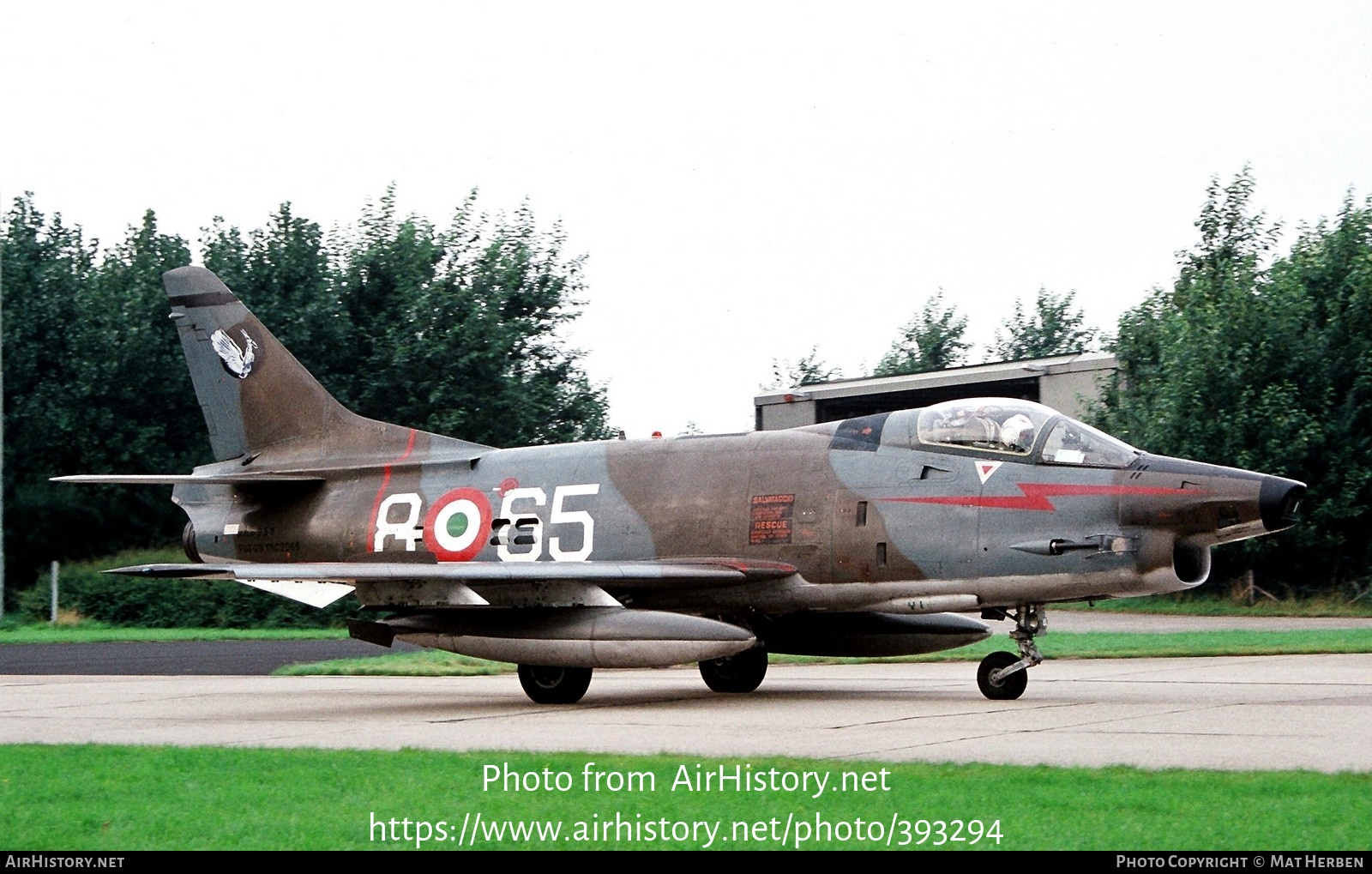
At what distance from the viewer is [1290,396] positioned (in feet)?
102

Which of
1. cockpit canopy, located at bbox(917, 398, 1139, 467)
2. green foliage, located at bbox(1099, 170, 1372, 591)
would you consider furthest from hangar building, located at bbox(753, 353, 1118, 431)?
cockpit canopy, located at bbox(917, 398, 1139, 467)

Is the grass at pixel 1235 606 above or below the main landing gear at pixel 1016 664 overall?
below

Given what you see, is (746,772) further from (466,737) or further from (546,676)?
(546,676)

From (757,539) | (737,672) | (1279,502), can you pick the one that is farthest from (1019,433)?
(737,672)

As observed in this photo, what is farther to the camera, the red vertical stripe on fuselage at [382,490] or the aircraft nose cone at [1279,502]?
the red vertical stripe on fuselage at [382,490]

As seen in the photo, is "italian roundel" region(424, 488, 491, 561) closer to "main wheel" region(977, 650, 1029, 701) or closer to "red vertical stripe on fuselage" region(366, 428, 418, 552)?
"red vertical stripe on fuselage" region(366, 428, 418, 552)

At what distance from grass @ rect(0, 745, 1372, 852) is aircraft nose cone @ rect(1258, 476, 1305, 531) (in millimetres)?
4701

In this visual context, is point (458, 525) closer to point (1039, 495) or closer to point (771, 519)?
point (771, 519)

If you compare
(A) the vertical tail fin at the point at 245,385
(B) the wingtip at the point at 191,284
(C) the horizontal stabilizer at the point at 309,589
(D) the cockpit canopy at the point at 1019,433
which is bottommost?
(C) the horizontal stabilizer at the point at 309,589

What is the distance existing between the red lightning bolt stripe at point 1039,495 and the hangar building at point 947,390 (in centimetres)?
2040

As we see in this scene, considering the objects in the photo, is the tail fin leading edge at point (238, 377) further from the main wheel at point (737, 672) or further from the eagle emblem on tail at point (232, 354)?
the main wheel at point (737, 672)

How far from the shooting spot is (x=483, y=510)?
16.4m

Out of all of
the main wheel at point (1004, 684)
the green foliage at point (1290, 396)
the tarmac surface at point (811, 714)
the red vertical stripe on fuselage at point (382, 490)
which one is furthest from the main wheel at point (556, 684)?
the green foliage at point (1290, 396)

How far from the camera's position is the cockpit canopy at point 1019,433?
13.7 meters
